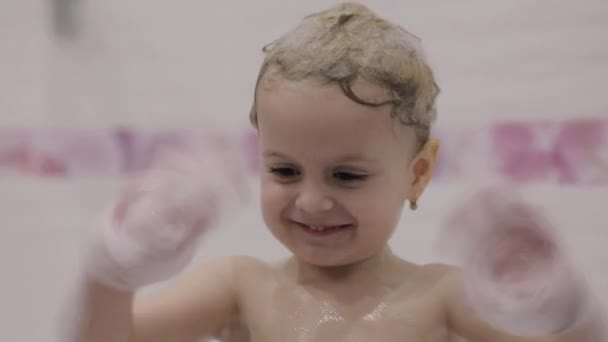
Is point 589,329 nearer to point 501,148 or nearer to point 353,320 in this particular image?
point 353,320

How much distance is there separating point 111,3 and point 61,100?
0.61 feet

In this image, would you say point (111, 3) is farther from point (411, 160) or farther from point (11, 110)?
point (411, 160)

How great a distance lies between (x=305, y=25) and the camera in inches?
29.5

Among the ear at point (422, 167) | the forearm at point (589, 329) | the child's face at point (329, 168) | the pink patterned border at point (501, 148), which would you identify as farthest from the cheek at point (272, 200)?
the pink patterned border at point (501, 148)

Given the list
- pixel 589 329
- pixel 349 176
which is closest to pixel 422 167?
pixel 349 176

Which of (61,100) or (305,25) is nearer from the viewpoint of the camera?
(305,25)

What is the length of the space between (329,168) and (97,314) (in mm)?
222

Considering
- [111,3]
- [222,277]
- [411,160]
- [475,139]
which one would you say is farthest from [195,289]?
[111,3]

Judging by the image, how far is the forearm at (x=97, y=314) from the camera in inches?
27.1

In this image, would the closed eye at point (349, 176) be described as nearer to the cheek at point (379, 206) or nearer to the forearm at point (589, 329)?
the cheek at point (379, 206)

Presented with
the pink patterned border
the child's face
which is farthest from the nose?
the pink patterned border

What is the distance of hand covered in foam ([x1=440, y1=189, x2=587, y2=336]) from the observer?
24.4 inches

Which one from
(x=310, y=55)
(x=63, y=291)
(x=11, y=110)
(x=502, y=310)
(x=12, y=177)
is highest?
(x=310, y=55)

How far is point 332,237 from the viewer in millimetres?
732
